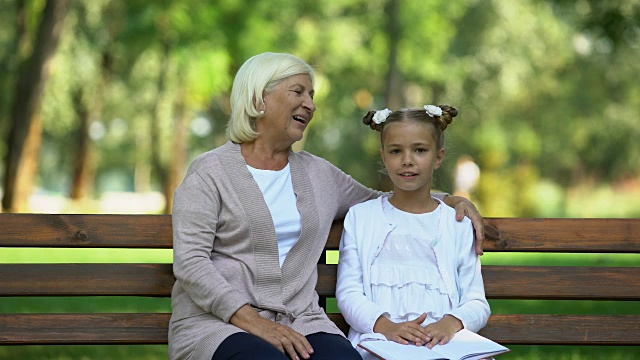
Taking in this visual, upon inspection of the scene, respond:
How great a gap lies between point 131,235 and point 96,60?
20.5 metres

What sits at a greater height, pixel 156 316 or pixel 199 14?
pixel 199 14

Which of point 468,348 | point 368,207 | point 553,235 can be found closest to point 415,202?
point 368,207

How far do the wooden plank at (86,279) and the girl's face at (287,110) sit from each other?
737 mm

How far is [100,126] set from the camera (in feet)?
117

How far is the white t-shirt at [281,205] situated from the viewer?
13.4ft

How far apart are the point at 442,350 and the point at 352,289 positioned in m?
0.53

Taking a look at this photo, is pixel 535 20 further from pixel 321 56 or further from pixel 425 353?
pixel 425 353

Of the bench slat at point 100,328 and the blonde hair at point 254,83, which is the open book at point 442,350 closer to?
the bench slat at point 100,328

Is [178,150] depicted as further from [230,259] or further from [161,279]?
[230,259]

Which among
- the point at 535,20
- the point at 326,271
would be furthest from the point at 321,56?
the point at 326,271

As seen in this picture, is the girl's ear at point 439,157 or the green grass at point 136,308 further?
the green grass at point 136,308

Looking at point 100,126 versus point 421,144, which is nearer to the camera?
point 421,144

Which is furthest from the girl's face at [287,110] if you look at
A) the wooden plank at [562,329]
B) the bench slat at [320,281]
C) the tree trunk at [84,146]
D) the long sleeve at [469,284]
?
the tree trunk at [84,146]

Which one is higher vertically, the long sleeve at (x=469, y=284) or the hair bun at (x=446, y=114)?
the hair bun at (x=446, y=114)
